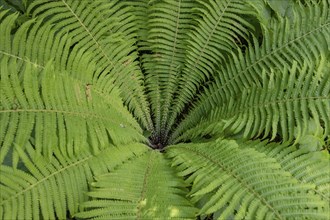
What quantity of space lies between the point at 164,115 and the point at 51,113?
124 centimetres

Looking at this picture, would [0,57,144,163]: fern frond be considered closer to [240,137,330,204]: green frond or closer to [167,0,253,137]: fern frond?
[167,0,253,137]: fern frond

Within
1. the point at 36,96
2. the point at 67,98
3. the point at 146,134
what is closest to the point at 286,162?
the point at 146,134

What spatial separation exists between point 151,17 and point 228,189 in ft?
5.56

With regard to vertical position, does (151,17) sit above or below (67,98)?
above

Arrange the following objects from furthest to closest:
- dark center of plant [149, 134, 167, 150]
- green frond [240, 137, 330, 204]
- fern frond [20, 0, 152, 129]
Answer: dark center of plant [149, 134, 167, 150] → fern frond [20, 0, 152, 129] → green frond [240, 137, 330, 204]

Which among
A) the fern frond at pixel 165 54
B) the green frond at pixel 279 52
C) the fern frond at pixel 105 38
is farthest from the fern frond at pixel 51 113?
the green frond at pixel 279 52

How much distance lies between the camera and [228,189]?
6.66ft

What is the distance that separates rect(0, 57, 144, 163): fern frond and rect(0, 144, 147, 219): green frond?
7cm

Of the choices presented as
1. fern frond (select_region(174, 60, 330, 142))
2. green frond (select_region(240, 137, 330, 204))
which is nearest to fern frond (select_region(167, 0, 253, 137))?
fern frond (select_region(174, 60, 330, 142))

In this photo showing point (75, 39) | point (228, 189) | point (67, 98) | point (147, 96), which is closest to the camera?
point (228, 189)

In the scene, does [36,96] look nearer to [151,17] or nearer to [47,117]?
[47,117]

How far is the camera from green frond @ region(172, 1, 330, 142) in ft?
9.07

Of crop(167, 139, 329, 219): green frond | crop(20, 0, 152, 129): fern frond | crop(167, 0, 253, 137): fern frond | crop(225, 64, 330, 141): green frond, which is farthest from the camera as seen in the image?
crop(167, 0, 253, 137): fern frond

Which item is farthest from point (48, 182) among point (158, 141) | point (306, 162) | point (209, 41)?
point (209, 41)
